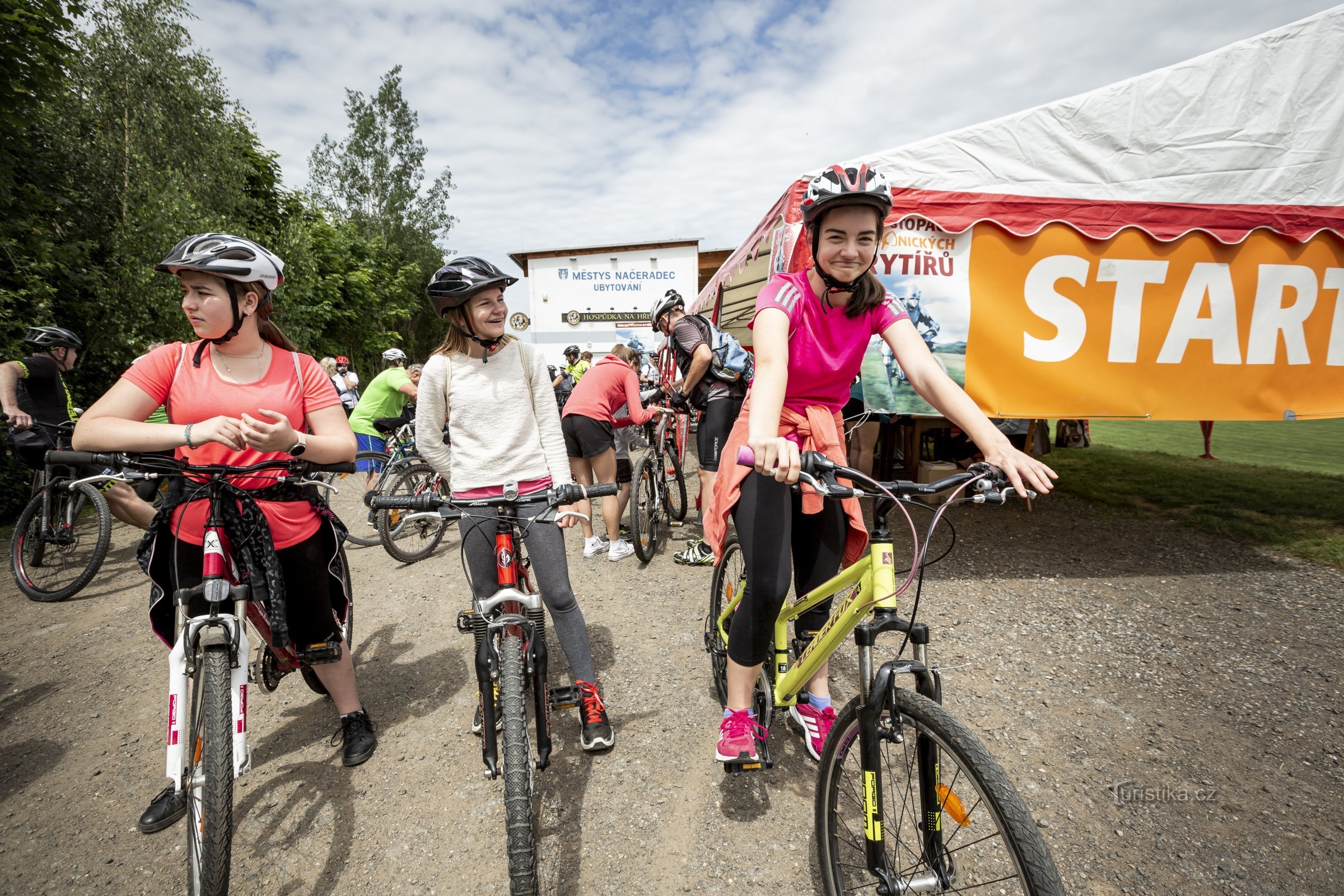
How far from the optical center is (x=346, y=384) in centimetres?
1446

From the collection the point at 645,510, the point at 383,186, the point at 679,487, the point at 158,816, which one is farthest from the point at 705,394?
the point at 383,186

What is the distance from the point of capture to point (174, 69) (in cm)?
1341

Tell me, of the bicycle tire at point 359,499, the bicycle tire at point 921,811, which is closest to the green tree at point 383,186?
the bicycle tire at point 359,499

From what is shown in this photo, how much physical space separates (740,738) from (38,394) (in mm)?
7116

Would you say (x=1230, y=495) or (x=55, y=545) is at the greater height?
(x=55, y=545)

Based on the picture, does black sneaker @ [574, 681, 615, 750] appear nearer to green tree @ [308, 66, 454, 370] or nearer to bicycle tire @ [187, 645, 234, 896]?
bicycle tire @ [187, 645, 234, 896]

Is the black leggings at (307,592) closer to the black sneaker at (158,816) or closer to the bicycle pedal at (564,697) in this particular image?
the black sneaker at (158,816)

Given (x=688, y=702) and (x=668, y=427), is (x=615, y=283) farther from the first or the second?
(x=688, y=702)

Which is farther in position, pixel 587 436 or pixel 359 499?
pixel 359 499

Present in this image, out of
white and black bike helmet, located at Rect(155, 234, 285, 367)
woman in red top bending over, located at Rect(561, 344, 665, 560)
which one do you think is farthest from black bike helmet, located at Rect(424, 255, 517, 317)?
woman in red top bending over, located at Rect(561, 344, 665, 560)

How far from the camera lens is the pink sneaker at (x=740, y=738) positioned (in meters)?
2.29

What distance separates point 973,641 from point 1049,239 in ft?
10.8

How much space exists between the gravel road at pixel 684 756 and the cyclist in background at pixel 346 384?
9694mm

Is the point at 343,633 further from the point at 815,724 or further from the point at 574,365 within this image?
the point at 574,365
